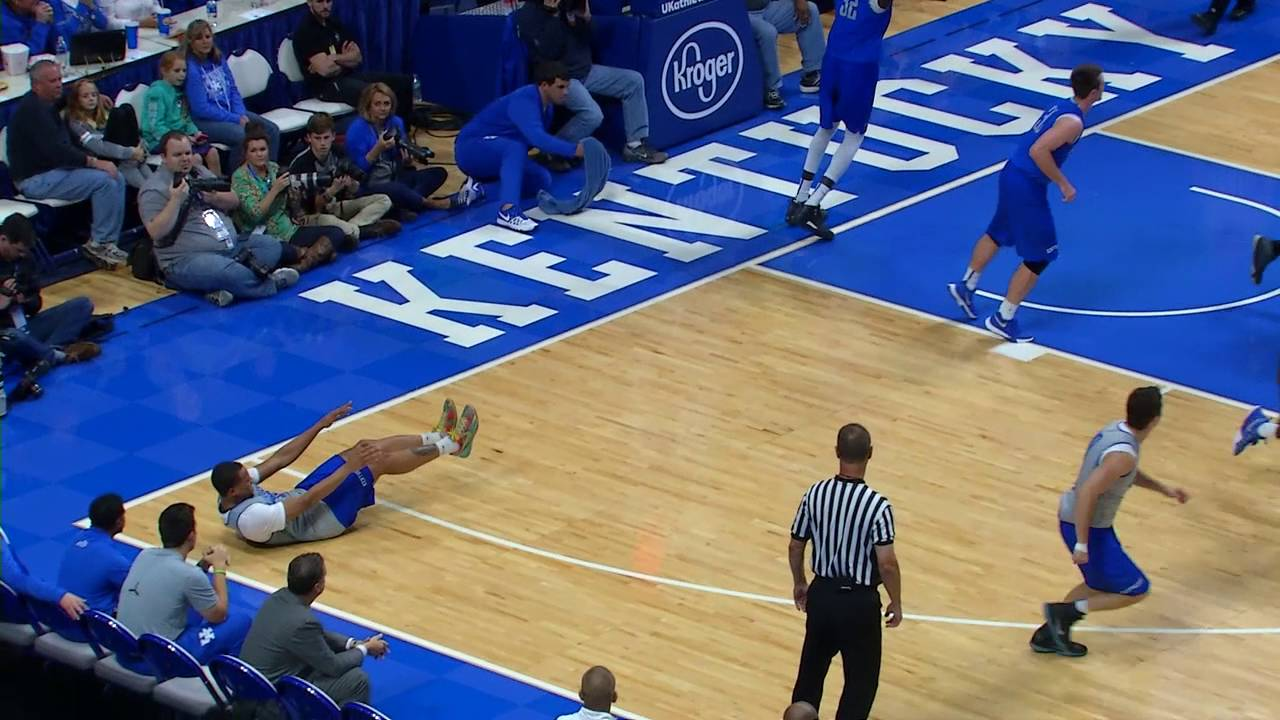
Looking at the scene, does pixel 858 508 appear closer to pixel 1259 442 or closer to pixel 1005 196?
pixel 1259 442

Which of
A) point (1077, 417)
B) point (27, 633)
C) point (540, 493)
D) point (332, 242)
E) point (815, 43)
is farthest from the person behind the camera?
point (815, 43)

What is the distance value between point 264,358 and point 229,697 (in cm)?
476

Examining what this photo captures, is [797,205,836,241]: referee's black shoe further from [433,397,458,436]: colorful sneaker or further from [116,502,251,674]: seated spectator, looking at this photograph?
[116,502,251,674]: seated spectator

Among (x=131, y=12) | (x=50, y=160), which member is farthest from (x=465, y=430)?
(x=131, y=12)

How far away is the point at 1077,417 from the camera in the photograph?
43.4 ft

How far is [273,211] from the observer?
14961 millimetres

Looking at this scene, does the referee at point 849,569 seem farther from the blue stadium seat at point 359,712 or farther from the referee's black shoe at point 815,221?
the referee's black shoe at point 815,221

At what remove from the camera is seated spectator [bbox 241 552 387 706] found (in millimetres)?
9492

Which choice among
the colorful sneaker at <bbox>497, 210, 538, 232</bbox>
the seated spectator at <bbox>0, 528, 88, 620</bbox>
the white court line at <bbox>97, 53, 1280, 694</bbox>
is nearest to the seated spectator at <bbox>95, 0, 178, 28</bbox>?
the colorful sneaker at <bbox>497, 210, 538, 232</bbox>

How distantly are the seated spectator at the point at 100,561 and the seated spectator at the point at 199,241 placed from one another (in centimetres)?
454

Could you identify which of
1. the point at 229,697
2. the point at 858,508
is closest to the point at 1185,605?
the point at 858,508

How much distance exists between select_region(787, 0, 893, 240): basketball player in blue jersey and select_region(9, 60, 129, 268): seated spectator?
4.83 meters

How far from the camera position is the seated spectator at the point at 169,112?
15.5m

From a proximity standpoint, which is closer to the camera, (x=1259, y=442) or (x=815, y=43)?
(x=1259, y=442)
